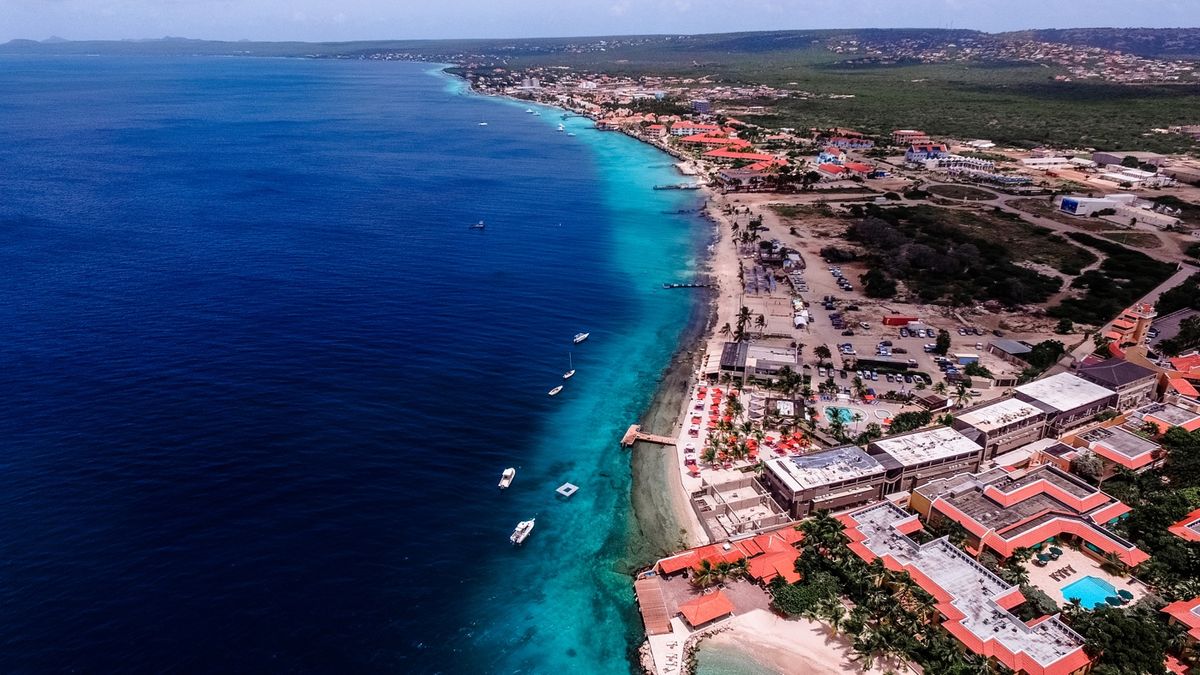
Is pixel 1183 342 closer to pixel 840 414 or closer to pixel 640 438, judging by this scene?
pixel 840 414

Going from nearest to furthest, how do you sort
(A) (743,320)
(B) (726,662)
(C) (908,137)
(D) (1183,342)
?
1. (B) (726,662)
2. (D) (1183,342)
3. (A) (743,320)
4. (C) (908,137)

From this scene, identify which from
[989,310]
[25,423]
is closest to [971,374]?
[989,310]

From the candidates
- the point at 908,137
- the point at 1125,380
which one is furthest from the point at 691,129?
the point at 1125,380

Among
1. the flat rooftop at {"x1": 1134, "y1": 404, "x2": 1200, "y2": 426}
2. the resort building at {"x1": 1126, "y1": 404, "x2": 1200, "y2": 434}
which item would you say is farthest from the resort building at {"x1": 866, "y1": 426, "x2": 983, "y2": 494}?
the flat rooftop at {"x1": 1134, "y1": 404, "x2": 1200, "y2": 426}

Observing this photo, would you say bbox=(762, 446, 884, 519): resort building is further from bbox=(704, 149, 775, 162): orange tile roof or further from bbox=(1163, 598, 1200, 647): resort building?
bbox=(704, 149, 775, 162): orange tile roof

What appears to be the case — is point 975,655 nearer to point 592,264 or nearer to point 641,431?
point 641,431
